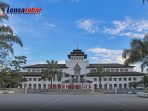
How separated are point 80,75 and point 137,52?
108584 millimetres

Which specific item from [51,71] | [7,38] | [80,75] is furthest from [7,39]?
[80,75]

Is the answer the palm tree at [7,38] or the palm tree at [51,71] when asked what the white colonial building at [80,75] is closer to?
the palm tree at [51,71]

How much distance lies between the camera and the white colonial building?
6304 inches

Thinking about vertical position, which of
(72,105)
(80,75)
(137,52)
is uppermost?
(80,75)

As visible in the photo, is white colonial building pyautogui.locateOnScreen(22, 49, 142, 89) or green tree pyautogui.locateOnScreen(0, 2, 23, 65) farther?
white colonial building pyautogui.locateOnScreen(22, 49, 142, 89)

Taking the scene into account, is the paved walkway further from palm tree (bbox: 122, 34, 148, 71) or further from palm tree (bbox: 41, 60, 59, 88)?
palm tree (bbox: 41, 60, 59, 88)

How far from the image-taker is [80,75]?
546ft

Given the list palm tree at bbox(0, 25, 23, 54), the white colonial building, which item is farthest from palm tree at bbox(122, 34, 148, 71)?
the white colonial building

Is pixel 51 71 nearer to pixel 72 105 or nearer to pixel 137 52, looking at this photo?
pixel 137 52

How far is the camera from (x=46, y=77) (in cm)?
13225

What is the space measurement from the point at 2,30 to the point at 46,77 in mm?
86150

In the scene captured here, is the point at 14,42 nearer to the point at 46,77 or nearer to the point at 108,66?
the point at 46,77

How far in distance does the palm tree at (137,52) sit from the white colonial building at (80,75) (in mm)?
93267

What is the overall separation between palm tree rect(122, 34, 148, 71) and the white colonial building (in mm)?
93267
